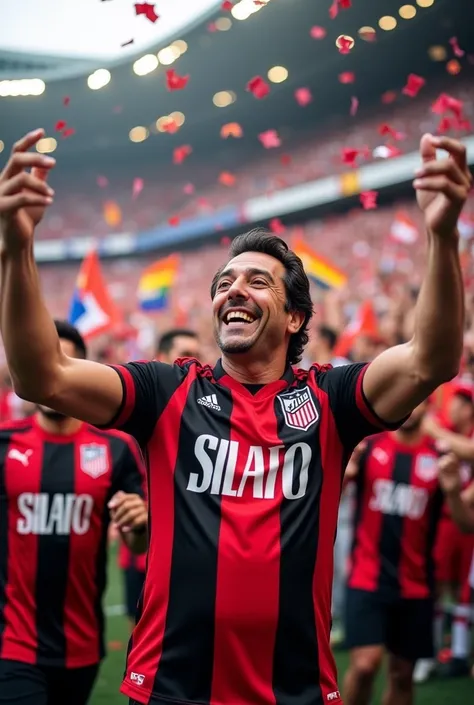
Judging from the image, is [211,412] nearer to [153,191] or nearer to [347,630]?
[347,630]

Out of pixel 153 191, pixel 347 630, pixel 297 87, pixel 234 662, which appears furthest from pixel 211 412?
pixel 153 191

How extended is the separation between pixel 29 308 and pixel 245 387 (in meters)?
0.82

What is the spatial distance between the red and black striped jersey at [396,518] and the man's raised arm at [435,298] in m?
2.92

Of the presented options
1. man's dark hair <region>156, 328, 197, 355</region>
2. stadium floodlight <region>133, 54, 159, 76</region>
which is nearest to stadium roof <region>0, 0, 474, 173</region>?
stadium floodlight <region>133, 54, 159, 76</region>

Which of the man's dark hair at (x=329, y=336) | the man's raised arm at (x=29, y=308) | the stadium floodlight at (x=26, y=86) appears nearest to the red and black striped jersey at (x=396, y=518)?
the man's dark hair at (x=329, y=336)

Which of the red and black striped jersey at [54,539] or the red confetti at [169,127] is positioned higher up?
the red confetti at [169,127]

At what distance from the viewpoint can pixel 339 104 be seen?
22.7m

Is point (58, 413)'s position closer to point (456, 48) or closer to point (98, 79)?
point (456, 48)

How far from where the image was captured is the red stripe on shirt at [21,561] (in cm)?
344

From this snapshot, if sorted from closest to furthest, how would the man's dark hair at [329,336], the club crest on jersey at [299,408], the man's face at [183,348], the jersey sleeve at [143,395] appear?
the jersey sleeve at [143,395] → the club crest on jersey at [299,408] → the man's face at [183,348] → the man's dark hair at [329,336]

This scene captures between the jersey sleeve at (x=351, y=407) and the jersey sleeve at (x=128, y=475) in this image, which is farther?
the jersey sleeve at (x=128, y=475)

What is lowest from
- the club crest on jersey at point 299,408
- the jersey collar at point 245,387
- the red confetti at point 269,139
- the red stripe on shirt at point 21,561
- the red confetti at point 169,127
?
the red stripe on shirt at point 21,561

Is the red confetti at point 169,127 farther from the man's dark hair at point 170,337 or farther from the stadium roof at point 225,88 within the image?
the stadium roof at point 225,88

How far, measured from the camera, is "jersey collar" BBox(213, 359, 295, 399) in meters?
2.61
